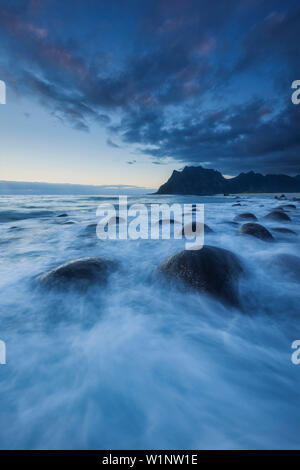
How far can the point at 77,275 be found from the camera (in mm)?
3537

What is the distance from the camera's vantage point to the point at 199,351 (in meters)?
2.17

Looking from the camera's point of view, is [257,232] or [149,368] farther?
[257,232]

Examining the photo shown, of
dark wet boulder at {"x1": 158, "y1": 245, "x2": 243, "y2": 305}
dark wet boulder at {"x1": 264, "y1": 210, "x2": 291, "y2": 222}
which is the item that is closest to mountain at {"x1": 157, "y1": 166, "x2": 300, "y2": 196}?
dark wet boulder at {"x1": 264, "y1": 210, "x2": 291, "y2": 222}

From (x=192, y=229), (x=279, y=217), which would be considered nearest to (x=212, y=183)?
(x=279, y=217)

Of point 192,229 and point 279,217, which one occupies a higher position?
point 279,217

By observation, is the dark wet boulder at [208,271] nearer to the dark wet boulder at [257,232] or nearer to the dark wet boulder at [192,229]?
the dark wet boulder at [257,232]

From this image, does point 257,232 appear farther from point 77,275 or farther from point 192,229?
point 77,275

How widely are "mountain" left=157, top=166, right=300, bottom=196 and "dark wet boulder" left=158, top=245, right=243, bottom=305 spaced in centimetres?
10069

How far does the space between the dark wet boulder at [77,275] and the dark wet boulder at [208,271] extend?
1.31 metres

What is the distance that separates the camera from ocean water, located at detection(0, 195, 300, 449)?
146 cm

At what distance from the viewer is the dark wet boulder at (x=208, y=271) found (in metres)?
3.07

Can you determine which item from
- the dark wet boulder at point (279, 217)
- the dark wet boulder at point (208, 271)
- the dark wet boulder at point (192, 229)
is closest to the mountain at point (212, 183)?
the dark wet boulder at point (279, 217)

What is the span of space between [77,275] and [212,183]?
11834cm
